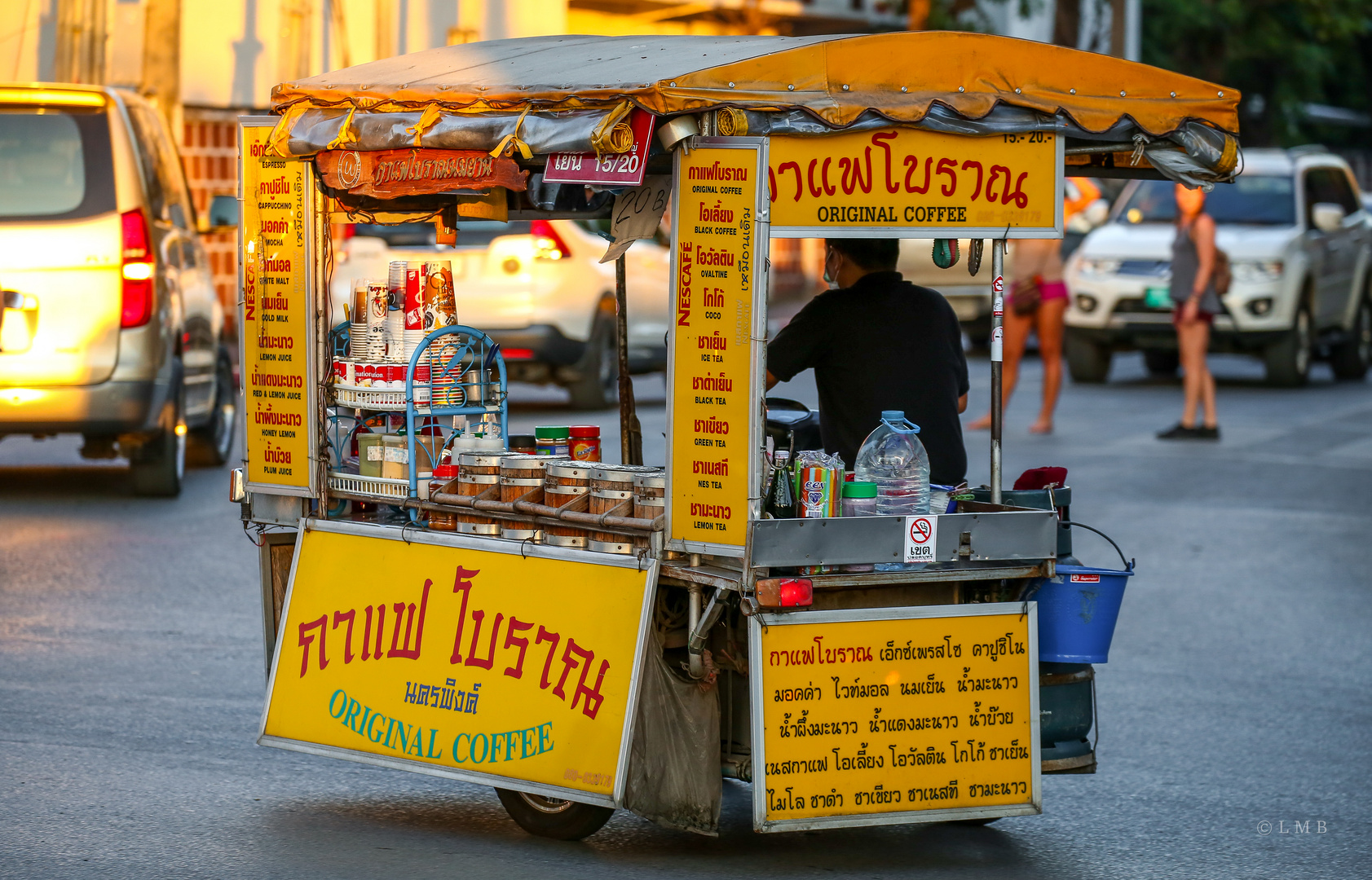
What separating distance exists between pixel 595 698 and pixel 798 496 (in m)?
0.75

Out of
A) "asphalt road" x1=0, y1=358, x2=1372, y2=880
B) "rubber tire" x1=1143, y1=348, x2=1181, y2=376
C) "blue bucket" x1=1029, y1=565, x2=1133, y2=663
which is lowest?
"asphalt road" x1=0, y1=358, x2=1372, y2=880

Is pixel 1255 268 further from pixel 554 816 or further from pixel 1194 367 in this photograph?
pixel 554 816

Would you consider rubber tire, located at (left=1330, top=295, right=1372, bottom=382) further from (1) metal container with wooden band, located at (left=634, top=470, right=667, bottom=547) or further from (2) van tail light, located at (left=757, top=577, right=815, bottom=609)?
(2) van tail light, located at (left=757, top=577, right=815, bottom=609)

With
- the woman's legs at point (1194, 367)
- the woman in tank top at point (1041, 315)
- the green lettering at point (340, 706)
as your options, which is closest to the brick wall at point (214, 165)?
the woman in tank top at point (1041, 315)

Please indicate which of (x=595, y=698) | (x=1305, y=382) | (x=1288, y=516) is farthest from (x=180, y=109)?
(x=595, y=698)

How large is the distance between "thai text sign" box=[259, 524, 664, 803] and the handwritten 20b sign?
1.05 m

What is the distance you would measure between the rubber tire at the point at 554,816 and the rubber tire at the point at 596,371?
941cm

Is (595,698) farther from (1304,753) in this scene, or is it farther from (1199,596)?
(1199,596)

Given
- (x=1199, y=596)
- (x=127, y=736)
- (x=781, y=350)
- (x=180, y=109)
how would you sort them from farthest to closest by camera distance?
(x=180, y=109) → (x=1199, y=596) → (x=127, y=736) → (x=781, y=350)

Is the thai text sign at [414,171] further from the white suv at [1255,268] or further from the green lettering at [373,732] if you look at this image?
the white suv at [1255,268]

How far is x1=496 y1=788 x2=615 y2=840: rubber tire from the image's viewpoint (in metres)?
4.96

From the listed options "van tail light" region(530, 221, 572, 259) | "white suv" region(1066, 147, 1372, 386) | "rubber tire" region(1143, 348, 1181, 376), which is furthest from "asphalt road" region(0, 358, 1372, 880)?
"rubber tire" region(1143, 348, 1181, 376)

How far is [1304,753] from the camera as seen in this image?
6.29 m

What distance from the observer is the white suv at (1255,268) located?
55.7 feet
